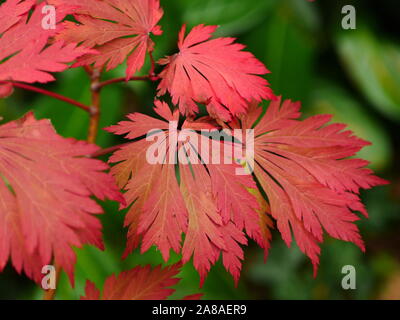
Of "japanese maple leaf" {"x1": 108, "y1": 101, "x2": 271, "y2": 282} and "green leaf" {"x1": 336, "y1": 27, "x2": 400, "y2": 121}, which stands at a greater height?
"green leaf" {"x1": 336, "y1": 27, "x2": 400, "y2": 121}

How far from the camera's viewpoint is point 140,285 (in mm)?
639

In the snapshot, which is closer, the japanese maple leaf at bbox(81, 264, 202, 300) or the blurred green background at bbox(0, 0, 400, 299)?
the japanese maple leaf at bbox(81, 264, 202, 300)

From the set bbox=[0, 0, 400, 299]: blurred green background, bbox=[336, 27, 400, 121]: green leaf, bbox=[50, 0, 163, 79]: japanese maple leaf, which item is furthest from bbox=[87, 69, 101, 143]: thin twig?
bbox=[336, 27, 400, 121]: green leaf

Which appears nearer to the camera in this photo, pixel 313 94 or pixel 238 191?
pixel 238 191

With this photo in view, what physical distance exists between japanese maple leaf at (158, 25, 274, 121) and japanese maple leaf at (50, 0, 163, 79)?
0.05 meters

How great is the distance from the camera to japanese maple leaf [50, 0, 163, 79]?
1.86 ft

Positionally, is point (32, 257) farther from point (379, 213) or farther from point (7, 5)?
point (379, 213)

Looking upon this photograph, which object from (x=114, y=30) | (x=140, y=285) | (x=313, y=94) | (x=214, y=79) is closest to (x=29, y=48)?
(x=114, y=30)

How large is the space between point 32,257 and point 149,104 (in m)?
1.05

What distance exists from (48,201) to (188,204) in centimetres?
17

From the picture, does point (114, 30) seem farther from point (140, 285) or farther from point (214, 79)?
point (140, 285)

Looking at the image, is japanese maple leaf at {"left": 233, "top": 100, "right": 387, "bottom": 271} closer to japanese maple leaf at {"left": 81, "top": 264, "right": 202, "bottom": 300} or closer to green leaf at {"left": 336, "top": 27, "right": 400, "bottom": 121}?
japanese maple leaf at {"left": 81, "top": 264, "right": 202, "bottom": 300}

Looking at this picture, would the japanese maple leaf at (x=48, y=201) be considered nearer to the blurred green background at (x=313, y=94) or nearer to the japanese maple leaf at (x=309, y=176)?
the japanese maple leaf at (x=309, y=176)
